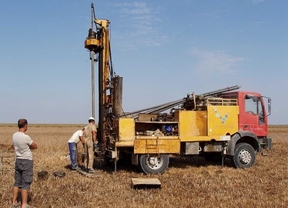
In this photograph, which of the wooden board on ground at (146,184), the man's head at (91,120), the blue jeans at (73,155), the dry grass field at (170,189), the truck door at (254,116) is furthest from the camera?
the truck door at (254,116)

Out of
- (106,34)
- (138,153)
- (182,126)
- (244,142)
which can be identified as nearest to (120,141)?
(138,153)

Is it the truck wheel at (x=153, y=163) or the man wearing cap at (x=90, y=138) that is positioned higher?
the man wearing cap at (x=90, y=138)

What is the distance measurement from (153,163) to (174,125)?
154 cm

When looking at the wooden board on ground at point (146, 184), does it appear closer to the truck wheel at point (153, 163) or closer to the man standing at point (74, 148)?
the truck wheel at point (153, 163)

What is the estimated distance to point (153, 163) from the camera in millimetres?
12750

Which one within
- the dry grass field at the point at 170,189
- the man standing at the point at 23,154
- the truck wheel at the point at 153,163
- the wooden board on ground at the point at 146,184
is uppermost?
the man standing at the point at 23,154

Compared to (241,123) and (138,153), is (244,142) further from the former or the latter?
(138,153)

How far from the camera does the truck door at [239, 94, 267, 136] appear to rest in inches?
564

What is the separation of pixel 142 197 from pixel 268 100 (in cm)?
751

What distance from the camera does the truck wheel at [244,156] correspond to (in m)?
14.0

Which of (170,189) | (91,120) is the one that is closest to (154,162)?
(91,120)

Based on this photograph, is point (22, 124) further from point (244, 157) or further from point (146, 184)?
point (244, 157)

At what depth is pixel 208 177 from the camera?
11.7 metres

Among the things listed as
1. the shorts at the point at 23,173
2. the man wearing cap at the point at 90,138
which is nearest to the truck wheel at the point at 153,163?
the man wearing cap at the point at 90,138
